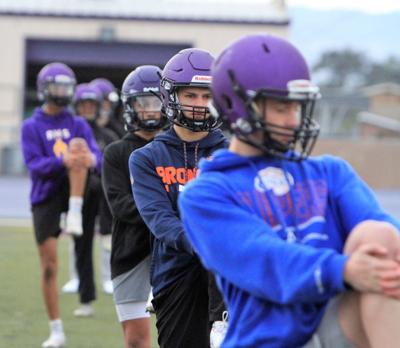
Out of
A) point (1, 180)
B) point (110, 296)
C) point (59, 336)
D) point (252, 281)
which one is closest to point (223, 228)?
point (252, 281)

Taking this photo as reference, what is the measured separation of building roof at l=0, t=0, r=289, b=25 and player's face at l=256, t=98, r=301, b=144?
35.6 meters

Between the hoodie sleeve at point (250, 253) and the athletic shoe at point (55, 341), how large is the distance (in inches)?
204

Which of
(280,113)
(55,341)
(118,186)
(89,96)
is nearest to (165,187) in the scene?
(118,186)

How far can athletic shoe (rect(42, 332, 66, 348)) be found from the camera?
842cm

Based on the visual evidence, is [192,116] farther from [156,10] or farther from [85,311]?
[156,10]

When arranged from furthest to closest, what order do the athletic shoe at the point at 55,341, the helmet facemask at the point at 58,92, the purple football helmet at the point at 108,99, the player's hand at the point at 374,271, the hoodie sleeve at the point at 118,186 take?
the purple football helmet at the point at 108,99 < the helmet facemask at the point at 58,92 < the athletic shoe at the point at 55,341 < the hoodie sleeve at the point at 118,186 < the player's hand at the point at 374,271

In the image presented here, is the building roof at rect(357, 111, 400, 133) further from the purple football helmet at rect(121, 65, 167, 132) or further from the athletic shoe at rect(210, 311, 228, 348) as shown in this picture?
the athletic shoe at rect(210, 311, 228, 348)

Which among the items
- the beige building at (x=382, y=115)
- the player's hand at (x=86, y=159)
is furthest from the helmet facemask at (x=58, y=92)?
the beige building at (x=382, y=115)

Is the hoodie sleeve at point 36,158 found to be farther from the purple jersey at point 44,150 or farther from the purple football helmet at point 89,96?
the purple football helmet at point 89,96

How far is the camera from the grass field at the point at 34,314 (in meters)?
8.70

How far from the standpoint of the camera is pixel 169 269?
5.15m

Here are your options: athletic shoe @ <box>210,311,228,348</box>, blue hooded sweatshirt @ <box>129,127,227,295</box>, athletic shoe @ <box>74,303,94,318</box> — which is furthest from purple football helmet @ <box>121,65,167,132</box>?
athletic shoe @ <box>74,303,94,318</box>

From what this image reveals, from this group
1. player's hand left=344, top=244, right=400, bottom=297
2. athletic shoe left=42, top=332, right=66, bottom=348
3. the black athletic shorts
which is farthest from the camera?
the black athletic shorts

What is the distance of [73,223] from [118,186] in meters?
2.90
